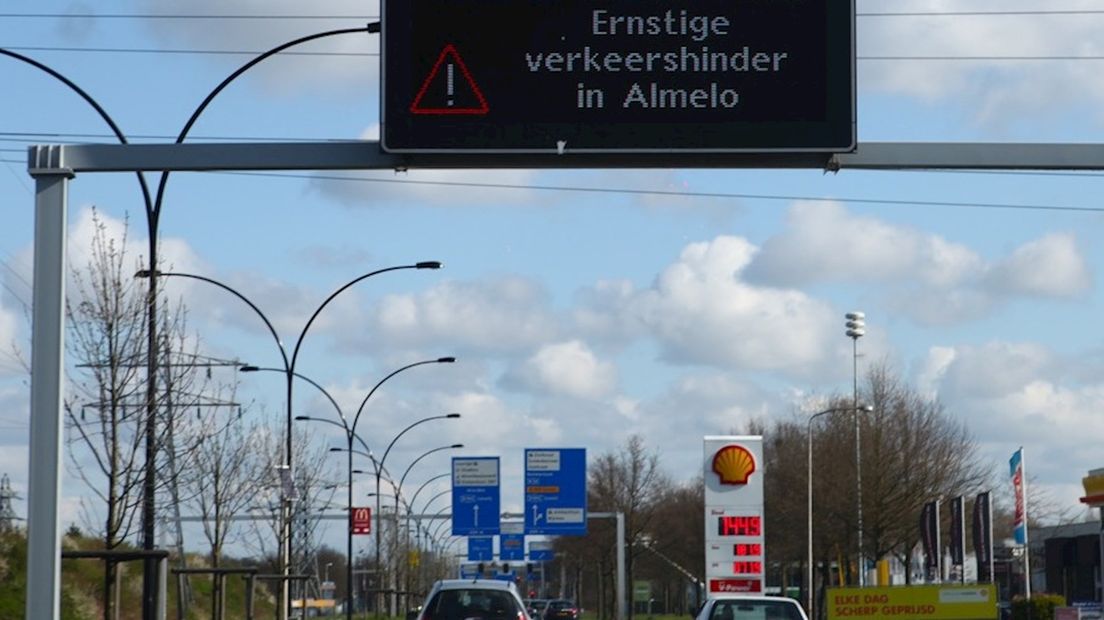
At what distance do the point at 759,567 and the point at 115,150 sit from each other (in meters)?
22.0

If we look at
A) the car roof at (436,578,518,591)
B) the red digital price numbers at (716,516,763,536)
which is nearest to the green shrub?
the red digital price numbers at (716,516,763,536)

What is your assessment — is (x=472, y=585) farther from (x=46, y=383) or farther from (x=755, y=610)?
(x=46, y=383)

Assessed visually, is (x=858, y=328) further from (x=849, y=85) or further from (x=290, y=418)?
(x=849, y=85)

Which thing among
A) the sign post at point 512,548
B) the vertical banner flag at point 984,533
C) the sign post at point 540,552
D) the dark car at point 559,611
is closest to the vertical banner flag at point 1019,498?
the vertical banner flag at point 984,533

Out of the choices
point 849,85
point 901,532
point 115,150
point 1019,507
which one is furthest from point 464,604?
point 901,532

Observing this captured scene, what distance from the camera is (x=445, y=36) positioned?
16031mm

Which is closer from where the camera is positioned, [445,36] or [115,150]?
[445,36]

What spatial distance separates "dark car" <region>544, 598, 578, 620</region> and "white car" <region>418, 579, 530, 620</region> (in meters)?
49.4

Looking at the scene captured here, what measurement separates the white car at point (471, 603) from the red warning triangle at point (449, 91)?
1088cm

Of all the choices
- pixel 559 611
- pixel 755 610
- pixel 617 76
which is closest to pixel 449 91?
pixel 617 76

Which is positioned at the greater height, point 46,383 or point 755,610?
point 46,383

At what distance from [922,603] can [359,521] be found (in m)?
30.2

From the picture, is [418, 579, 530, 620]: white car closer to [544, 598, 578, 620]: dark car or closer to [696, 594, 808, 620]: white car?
[696, 594, 808, 620]: white car

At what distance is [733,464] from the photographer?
36.7 m
